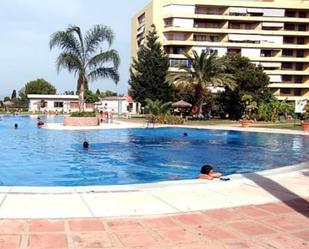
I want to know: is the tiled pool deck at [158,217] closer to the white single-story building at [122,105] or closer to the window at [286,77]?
the white single-story building at [122,105]

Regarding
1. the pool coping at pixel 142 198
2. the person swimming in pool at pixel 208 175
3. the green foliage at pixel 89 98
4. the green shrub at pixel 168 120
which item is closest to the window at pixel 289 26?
the green foliage at pixel 89 98

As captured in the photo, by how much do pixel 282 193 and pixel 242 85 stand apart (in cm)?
4125

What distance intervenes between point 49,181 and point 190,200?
253 inches

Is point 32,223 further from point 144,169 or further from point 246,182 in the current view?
point 144,169

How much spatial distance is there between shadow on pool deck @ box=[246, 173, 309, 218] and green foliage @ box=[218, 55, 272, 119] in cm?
3861

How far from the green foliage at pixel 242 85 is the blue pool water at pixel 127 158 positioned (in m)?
23.1

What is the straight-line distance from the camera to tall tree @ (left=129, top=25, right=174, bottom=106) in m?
55.4

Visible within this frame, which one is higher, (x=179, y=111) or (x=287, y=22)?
(x=287, y=22)

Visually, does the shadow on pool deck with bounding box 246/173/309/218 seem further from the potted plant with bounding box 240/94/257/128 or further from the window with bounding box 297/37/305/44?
the window with bounding box 297/37/305/44

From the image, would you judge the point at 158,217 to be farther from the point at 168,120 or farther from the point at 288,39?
the point at 288,39

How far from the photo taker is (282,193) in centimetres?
744

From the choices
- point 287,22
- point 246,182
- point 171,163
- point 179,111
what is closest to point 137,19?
point 287,22

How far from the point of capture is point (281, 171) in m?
10.2

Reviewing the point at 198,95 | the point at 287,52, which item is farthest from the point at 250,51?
the point at 198,95
